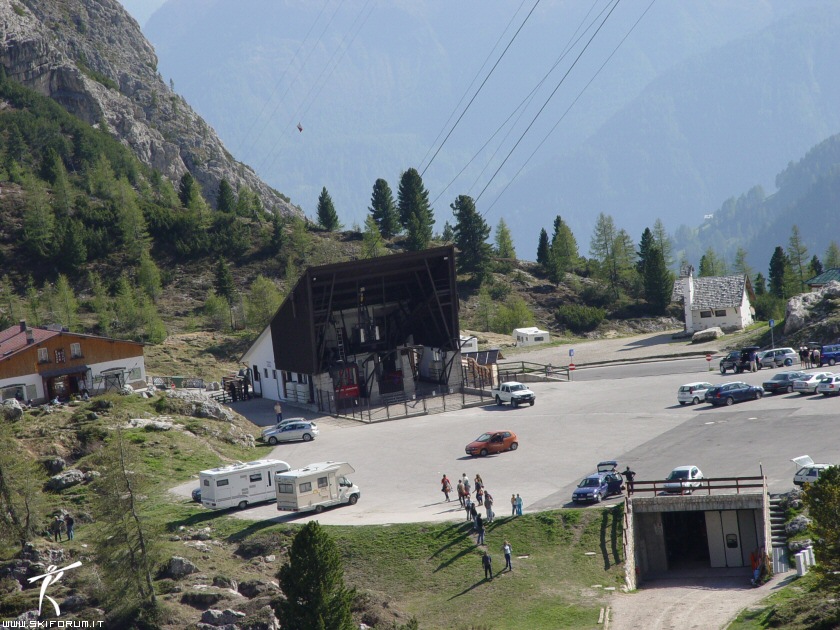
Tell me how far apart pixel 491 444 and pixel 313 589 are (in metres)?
23.4

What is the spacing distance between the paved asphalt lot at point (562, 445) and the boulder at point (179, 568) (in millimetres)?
6480

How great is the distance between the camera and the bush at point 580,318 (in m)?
124

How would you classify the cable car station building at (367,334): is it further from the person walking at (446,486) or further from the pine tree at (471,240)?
the pine tree at (471,240)

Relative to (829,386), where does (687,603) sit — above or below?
below

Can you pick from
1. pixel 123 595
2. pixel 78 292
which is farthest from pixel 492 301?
pixel 123 595

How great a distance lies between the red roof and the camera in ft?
226

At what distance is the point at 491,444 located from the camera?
179 ft

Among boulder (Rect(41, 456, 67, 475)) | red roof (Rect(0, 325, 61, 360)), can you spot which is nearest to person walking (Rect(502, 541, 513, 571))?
boulder (Rect(41, 456, 67, 475))

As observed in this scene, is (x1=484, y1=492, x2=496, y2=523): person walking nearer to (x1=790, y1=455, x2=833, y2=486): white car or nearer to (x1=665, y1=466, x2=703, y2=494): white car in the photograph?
(x1=665, y1=466, x2=703, y2=494): white car

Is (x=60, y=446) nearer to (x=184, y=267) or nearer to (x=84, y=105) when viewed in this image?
(x=184, y=267)

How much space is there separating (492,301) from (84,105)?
99887 mm

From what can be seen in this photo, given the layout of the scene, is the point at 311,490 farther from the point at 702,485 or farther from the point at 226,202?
the point at 226,202

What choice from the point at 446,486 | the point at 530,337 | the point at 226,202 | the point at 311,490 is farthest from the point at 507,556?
the point at 226,202

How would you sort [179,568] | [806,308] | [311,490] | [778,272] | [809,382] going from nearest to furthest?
[179,568] < [311,490] < [809,382] < [806,308] < [778,272]
